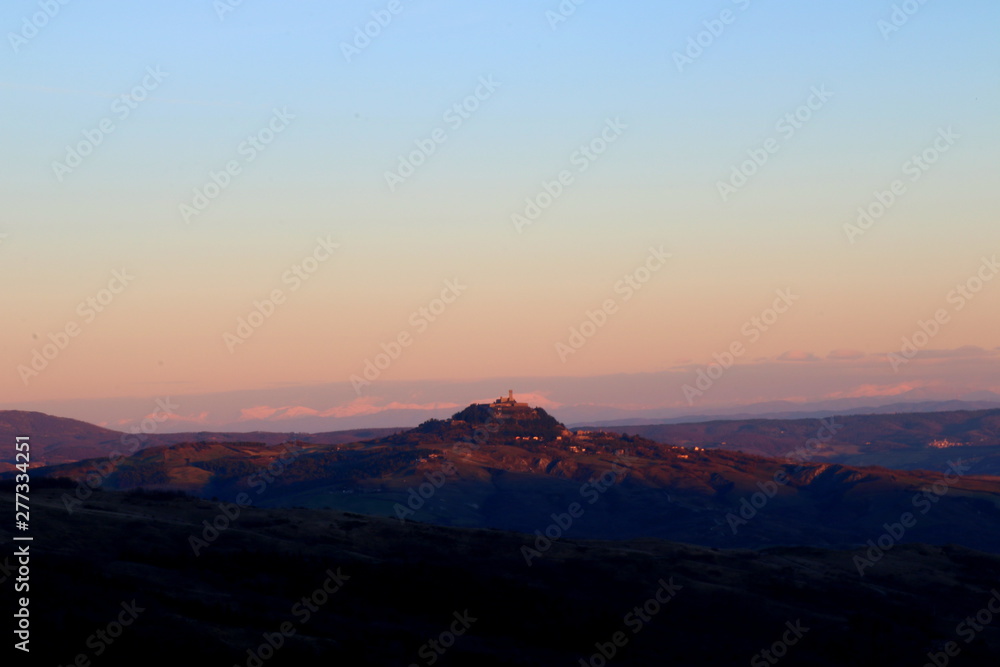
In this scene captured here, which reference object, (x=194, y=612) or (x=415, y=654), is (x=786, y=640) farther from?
(x=194, y=612)

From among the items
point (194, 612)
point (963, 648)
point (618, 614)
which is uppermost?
point (194, 612)

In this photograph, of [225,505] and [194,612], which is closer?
[194,612]

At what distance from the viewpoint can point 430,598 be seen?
226 feet

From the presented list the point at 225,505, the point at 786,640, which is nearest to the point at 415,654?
the point at 786,640

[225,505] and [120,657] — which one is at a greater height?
[225,505]

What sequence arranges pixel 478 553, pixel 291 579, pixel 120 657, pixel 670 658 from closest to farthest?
1. pixel 120 657
2. pixel 670 658
3. pixel 291 579
4. pixel 478 553

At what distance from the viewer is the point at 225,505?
94.4 m

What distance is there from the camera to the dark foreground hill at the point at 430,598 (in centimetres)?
5428

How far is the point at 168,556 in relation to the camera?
70312mm

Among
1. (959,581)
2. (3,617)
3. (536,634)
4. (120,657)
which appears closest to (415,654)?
(536,634)

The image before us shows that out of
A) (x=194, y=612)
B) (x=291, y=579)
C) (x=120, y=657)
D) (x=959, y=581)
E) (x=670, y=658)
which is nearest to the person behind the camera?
(x=120, y=657)

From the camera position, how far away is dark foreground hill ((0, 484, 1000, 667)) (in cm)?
5428

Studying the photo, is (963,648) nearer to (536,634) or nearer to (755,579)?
(755,579)

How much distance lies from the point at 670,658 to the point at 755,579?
844 inches
